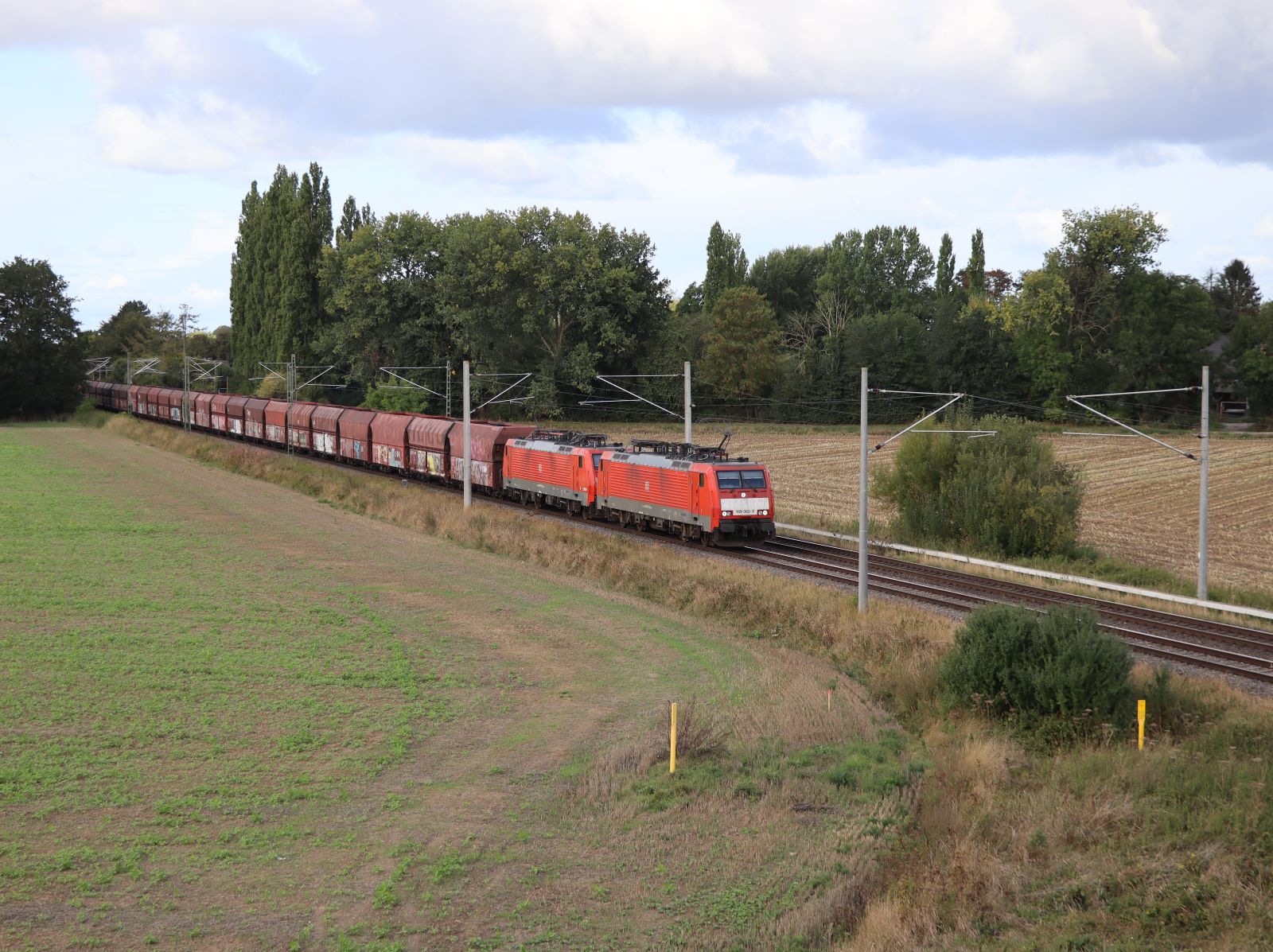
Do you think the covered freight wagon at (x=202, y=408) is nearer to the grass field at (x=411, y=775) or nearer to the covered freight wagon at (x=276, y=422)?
the covered freight wagon at (x=276, y=422)

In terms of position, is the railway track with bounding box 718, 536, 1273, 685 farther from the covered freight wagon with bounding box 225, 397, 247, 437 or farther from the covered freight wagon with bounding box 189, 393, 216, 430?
the covered freight wagon with bounding box 189, 393, 216, 430

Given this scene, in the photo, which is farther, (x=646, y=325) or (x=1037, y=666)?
(x=646, y=325)

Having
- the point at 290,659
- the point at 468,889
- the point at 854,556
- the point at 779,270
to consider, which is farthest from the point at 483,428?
the point at 779,270

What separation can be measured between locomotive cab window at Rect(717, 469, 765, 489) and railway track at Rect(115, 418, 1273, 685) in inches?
86.2

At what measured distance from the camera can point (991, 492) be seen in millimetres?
40906

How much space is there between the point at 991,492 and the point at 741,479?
32.6ft

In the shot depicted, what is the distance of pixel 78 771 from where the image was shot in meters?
17.0

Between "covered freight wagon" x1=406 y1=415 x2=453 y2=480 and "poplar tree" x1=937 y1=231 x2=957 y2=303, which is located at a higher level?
"poplar tree" x1=937 y1=231 x2=957 y2=303

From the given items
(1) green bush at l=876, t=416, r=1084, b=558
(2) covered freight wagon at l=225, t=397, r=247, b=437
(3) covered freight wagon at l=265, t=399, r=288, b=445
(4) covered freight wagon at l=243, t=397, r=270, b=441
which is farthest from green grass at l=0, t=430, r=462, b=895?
(2) covered freight wagon at l=225, t=397, r=247, b=437

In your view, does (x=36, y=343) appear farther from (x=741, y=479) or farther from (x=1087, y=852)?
(x=1087, y=852)

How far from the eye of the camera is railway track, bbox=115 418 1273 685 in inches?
977

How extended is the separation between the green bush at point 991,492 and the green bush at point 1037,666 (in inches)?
789

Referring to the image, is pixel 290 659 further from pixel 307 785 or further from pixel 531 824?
pixel 531 824

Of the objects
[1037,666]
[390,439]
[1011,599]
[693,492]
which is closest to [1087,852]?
[1037,666]
